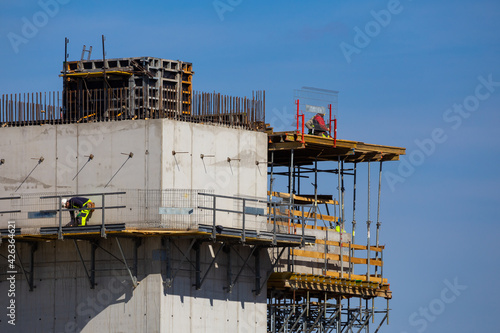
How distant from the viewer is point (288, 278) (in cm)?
7581

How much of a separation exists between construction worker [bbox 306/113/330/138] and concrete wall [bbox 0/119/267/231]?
4197 millimetres

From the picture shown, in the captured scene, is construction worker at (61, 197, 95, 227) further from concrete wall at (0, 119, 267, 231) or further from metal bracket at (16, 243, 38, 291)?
metal bracket at (16, 243, 38, 291)

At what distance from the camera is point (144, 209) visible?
6969 cm

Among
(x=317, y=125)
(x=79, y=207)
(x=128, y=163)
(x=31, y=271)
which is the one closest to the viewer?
(x=79, y=207)

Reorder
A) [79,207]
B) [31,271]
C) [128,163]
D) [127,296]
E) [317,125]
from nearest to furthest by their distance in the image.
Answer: [79,207] < [127,296] < [128,163] < [31,271] < [317,125]

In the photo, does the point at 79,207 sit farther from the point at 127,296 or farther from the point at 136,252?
the point at 127,296

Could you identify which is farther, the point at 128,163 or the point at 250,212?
the point at 250,212

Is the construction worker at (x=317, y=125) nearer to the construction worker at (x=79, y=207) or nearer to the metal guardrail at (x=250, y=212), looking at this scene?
the metal guardrail at (x=250, y=212)

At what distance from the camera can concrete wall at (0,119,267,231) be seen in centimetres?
7012

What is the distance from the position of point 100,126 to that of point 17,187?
502 centimetres

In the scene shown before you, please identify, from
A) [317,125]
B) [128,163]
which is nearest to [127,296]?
[128,163]

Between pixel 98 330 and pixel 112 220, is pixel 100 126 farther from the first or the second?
pixel 98 330

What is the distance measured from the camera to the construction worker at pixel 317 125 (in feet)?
255

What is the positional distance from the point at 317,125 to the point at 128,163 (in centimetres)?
1175
